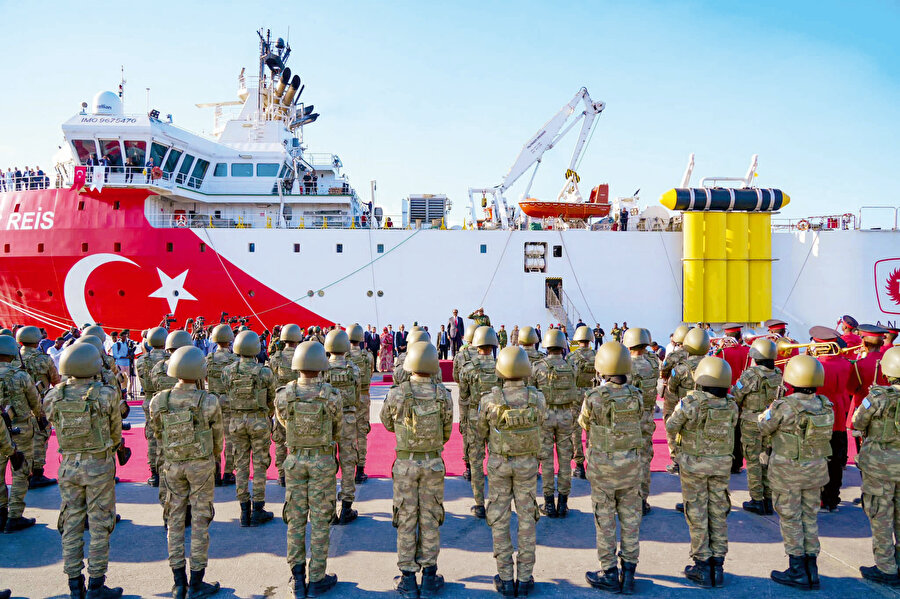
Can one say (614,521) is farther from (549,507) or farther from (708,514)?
(549,507)

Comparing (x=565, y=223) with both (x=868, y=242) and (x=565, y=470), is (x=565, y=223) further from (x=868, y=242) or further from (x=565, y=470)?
(x=565, y=470)

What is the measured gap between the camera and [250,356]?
5.39 m

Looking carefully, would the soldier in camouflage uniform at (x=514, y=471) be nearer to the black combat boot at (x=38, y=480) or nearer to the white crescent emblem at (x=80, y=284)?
the black combat boot at (x=38, y=480)

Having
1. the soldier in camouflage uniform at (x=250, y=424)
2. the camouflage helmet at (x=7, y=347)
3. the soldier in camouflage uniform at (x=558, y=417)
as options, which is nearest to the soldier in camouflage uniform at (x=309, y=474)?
the soldier in camouflage uniform at (x=250, y=424)

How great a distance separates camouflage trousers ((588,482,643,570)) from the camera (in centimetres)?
393

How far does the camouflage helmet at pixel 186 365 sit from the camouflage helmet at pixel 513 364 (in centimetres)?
234

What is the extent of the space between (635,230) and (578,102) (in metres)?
5.39

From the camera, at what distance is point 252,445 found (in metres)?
5.24

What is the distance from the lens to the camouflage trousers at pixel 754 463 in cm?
533

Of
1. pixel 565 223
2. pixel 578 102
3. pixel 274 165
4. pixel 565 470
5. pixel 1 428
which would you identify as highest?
pixel 578 102

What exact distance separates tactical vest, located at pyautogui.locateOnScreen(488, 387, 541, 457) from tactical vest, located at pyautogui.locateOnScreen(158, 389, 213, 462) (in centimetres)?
226

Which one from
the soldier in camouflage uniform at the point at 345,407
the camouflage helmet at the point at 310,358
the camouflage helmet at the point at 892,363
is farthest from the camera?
the soldier in camouflage uniform at the point at 345,407

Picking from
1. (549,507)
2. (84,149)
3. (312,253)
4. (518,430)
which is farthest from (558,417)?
(84,149)

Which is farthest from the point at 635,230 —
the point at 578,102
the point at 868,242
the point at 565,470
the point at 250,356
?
the point at 250,356
